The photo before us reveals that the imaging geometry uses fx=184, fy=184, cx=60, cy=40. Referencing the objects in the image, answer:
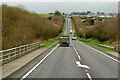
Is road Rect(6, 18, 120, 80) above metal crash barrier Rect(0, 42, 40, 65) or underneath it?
underneath

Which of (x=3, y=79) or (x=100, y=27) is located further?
(x=100, y=27)

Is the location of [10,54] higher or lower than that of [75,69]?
higher

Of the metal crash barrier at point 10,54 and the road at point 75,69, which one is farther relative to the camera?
the metal crash barrier at point 10,54

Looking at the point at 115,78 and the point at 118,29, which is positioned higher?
the point at 118,29

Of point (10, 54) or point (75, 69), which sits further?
point (10, 54)

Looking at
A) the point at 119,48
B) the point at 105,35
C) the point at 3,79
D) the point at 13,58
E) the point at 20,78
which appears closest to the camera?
the point at 3,79

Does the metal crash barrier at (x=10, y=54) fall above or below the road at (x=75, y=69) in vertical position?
above

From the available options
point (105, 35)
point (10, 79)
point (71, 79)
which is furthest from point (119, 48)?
point (105, 35)

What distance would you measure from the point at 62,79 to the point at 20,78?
2.08 m

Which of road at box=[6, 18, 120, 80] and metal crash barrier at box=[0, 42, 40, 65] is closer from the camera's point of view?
road at box=[6, 18, 120, 80]

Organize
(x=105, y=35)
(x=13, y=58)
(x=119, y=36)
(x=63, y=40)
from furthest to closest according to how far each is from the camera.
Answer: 1. (x=105, y=35)
2. (x=119, y=36)
3. (x=63, y=40)
4. (x=13, y=58)

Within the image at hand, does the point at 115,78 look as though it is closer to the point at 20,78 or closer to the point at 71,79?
the point at 71,79

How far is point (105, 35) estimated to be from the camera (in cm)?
5884

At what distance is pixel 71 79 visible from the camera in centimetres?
895
